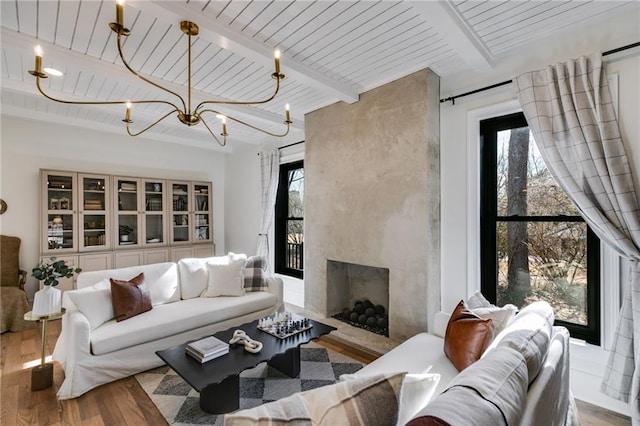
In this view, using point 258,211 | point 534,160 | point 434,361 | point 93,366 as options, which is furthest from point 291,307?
point 534,160

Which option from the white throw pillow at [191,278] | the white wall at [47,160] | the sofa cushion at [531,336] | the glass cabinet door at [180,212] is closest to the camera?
the sofa cushion at [531,336]

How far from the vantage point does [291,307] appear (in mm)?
4211

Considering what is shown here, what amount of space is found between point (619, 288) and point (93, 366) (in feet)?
12.1

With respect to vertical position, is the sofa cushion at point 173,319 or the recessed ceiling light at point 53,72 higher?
the recessed ceiling light at point 53,72

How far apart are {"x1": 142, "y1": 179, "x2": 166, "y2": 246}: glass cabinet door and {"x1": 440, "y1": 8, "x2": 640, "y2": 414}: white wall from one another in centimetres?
429

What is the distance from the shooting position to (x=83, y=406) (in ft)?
6.91

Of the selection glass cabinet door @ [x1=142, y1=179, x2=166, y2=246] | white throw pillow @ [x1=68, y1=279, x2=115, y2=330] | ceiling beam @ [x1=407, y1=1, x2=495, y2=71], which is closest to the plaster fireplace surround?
ceiling beam @ [x1=407, y1=1, x2=495, y2=71]

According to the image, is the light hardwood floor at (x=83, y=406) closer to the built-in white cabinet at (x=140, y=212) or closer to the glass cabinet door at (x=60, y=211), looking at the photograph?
the glass cabinet door at (x=60, y=211)

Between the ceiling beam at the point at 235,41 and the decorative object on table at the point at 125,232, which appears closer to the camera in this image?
the ceiling beam at the point at 235,41

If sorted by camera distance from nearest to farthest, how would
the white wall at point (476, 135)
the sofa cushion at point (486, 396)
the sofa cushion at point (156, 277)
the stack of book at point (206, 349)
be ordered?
the sofa cushion at point (486, 396) < the white wall at point (476, 135) < the stack of book at point (206, 349) < the sofa cushion at point (156, 277)

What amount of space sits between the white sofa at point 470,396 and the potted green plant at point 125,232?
467 cm

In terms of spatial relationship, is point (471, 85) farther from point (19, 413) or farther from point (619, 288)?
point (19, 413)

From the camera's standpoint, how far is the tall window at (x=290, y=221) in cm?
460

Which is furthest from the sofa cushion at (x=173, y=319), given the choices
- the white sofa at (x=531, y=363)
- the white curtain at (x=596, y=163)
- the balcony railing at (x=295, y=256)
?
the white curtain at (x=596, y=163)
